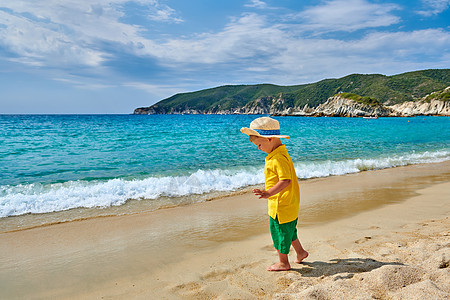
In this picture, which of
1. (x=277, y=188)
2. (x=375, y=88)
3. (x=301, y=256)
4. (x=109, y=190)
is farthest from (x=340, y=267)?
(x=375, y=88)

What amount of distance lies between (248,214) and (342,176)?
20.8 ft

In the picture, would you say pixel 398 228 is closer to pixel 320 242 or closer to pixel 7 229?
pixel 320 242

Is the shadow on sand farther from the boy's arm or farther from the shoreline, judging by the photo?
the shoreline

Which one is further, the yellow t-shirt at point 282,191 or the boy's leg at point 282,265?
the boy's leg at point 282,265

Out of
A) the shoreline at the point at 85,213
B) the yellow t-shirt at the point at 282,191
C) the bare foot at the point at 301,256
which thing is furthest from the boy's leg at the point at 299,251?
the shoreline at the point at 85,213

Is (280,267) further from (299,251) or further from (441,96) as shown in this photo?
(441,96)

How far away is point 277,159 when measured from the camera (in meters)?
3.29

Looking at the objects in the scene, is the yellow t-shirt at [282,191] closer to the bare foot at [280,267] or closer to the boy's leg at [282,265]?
the boy's leg at [282,265]

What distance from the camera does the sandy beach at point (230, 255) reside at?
2992 mm

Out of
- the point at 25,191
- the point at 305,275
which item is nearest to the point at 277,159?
the point at 305,275

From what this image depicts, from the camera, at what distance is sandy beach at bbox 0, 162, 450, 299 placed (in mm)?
2992

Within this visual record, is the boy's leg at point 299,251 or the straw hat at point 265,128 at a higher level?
the straw hat at point 265,128

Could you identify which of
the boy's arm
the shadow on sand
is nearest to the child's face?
the boy's arm

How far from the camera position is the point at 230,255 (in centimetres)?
410
